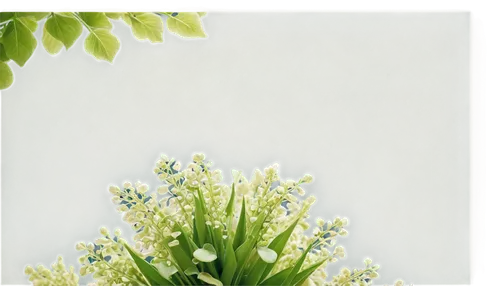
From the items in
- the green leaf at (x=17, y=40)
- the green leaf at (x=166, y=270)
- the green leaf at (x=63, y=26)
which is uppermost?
the green leaf at (x=63, y=26)

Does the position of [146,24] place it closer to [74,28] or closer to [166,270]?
[74,28]

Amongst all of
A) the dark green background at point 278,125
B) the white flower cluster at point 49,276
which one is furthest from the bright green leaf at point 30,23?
the white flower cluster at point 49,276

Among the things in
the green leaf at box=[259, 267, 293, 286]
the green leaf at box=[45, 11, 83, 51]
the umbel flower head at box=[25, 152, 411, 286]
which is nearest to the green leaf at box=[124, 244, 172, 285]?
the umbel flower head at box=[25, 152, 411, 286]

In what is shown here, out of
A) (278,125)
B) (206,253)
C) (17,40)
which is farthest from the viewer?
(278,125)

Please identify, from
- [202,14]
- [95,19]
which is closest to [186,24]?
[202,14]

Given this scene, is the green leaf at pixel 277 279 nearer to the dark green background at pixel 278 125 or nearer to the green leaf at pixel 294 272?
the green leaf at pixel 294 272

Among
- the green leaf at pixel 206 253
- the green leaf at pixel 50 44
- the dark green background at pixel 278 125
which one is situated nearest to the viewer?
the green leaf at pixel 206 253

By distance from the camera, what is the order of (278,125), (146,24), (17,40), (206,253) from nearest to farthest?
(206,253) < (17,40) < (146,24) < (278,125)
